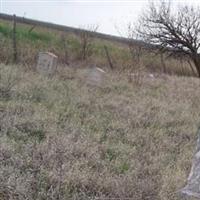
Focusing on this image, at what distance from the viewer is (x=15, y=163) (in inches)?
179

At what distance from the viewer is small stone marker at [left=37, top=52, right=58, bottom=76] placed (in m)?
12.3

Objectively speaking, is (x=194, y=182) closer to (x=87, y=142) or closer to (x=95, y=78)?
(x=87, y=142)

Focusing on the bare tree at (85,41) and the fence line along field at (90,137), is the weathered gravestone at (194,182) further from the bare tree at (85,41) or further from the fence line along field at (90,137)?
the bare tree at (85,41)

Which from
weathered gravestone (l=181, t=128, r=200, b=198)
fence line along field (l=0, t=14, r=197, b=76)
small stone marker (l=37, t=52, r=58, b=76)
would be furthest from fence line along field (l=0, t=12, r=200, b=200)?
fence line along field (l=0, t=14, r=197, b=76)

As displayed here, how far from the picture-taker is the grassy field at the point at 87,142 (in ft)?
14.0

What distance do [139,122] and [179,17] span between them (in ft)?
64.6

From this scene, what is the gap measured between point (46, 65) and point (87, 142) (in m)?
6.89

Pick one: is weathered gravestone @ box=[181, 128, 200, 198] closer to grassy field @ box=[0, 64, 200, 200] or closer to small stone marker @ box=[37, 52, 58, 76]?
grassy field @ box=[0, 64, 200, 200]

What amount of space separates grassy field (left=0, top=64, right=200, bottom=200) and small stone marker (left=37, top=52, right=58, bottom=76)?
0.99 metres

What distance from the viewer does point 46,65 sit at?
40.8 ft

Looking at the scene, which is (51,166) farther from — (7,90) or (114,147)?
(7,90)

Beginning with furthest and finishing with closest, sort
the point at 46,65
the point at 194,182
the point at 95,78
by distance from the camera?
the point at 46,65 < the point at 95,78 < the point at 194,182

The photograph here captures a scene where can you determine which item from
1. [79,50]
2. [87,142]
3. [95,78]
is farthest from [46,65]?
[79,50]

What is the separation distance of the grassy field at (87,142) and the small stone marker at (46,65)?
99cm
